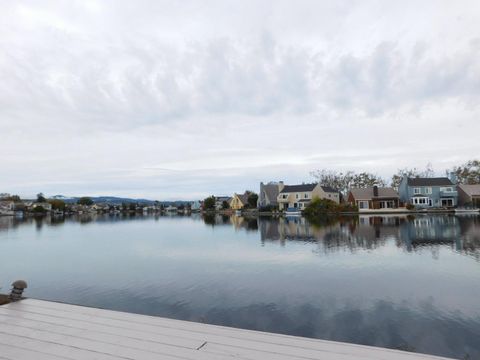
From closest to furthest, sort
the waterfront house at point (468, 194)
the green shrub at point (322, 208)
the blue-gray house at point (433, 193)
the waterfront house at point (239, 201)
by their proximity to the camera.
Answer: the green shrub at point (322, 208) < the waterfront house at point (468, 194) < the blue-gray house at point (433, 193) < the waterfront house at point (239, 201)

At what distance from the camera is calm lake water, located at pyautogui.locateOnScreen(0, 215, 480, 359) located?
24.0 ft

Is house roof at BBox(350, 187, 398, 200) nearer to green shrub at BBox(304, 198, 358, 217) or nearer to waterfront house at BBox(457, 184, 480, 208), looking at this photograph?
green shrub at BBox(304, 198, 358, 217)

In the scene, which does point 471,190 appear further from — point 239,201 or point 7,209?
point 7,209

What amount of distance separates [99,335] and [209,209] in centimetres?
10297

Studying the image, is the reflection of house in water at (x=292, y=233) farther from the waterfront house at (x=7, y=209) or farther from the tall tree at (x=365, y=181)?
the waterfront house at (x=7, y=209)

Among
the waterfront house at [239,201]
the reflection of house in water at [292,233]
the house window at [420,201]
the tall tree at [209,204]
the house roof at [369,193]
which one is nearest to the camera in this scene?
the reflection of house in water at [292,233]

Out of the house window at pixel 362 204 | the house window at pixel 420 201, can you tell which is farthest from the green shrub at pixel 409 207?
the house window at pixel 362 204

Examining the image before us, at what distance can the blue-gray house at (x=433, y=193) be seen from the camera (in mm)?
55531

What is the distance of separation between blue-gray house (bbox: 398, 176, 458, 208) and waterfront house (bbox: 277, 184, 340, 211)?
1346 cm

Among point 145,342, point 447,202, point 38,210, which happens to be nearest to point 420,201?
point 447,202

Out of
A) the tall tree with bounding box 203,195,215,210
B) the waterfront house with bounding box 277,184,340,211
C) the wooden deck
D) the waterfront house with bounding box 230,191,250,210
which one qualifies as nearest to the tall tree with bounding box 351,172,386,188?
the waterfront house with bounding box 277,184,340,211

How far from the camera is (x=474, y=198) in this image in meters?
53.1

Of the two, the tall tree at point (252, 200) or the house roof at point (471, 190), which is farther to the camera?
the tall tree at point (252, 200)

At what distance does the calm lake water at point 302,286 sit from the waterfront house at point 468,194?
40859mm
